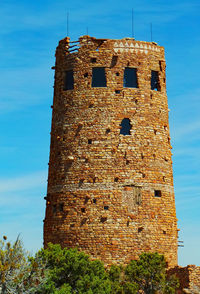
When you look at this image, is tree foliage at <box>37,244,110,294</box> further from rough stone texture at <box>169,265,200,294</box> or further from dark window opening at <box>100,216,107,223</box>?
rough stone texture at <box>169,265,200,294</box>

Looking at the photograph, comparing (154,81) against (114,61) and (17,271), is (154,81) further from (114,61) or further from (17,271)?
(17,271)

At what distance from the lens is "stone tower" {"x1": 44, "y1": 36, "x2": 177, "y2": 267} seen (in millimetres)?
A: 40344

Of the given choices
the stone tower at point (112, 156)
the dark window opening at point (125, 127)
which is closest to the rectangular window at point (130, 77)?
the stone tower at point (112, 156)

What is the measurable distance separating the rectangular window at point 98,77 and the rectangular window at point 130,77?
1.44 m

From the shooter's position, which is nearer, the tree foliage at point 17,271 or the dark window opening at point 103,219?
the tree foliage at point 17,271

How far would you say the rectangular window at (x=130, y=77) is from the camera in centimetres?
4272

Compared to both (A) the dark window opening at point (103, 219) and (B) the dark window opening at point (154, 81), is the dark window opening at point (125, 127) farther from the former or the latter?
(A) the dark window opening at point (103, 219)

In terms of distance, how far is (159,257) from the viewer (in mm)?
39156

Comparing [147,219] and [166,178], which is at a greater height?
[166,178]

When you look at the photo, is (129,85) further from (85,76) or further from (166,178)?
(166,178)

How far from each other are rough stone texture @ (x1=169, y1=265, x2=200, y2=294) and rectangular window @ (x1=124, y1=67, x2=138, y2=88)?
481 inches

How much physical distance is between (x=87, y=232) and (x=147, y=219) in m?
3.83

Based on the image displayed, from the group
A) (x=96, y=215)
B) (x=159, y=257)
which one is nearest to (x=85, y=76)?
(x=96, y=215)

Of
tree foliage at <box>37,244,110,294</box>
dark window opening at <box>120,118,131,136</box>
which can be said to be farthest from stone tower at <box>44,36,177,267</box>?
tree foliage at <box>37,244,110,294</box>
